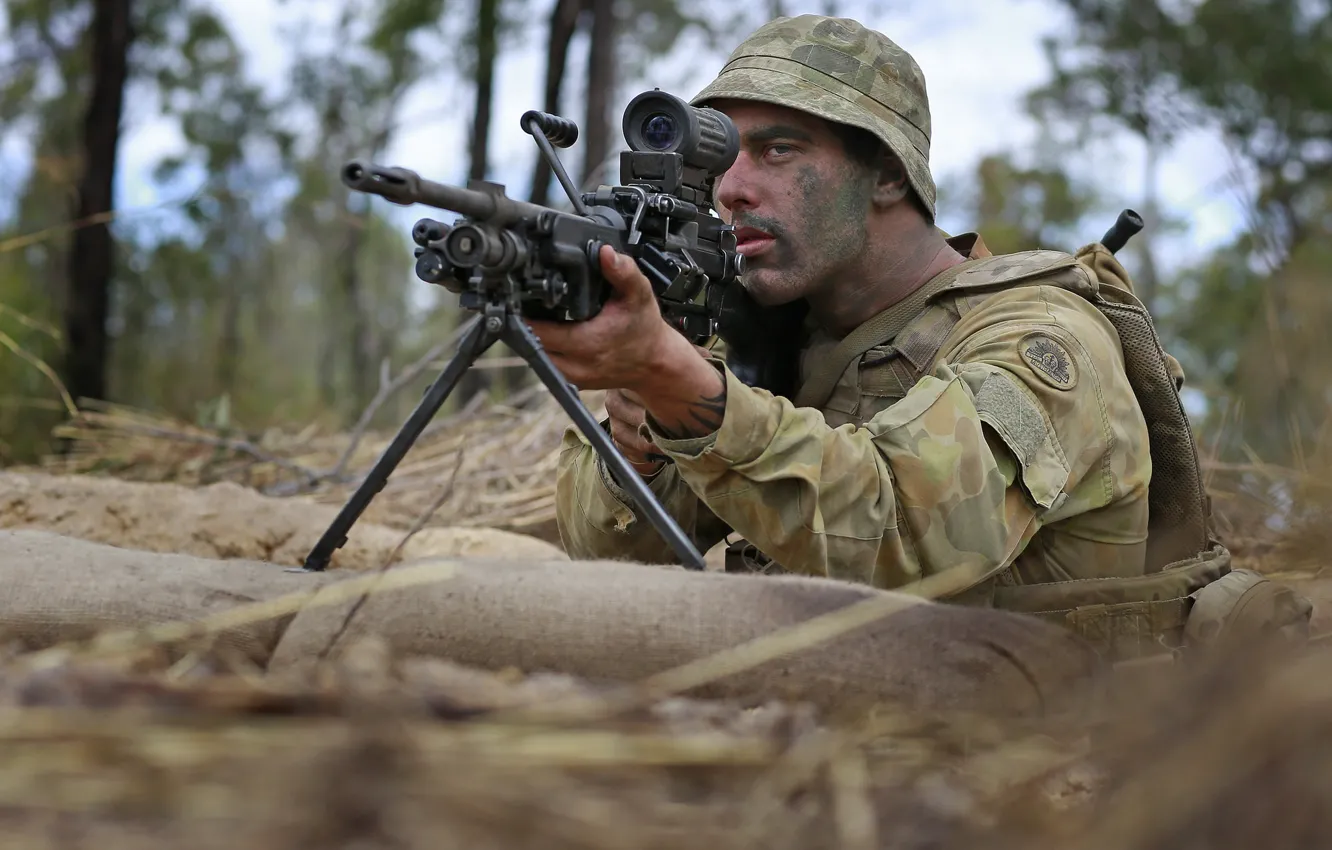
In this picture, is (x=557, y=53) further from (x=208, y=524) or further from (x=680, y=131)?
(x=680, y=131)

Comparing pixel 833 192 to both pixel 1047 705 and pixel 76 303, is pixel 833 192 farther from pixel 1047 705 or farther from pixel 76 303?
pixel 76 303

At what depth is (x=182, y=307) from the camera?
15.5 meters

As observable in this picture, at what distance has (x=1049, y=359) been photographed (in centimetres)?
262

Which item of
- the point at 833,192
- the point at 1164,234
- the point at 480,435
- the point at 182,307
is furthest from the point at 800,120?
the point at 1164,234

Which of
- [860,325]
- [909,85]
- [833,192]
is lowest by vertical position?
[860,325]

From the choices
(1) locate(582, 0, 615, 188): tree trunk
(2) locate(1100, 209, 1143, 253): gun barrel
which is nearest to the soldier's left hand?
(2) locate(1100, 209, 1143, 253): gun barrel

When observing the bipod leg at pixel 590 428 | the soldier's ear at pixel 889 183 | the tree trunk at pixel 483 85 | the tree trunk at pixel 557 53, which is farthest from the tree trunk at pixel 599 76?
the bipod leg at pixel 590 428

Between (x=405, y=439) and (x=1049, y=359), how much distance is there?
125 cm

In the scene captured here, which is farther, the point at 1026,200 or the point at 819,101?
the point at 1026,200

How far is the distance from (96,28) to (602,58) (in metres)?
3.08

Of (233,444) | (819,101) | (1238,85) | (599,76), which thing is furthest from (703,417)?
(1238,85)

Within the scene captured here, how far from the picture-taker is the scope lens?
2594mm

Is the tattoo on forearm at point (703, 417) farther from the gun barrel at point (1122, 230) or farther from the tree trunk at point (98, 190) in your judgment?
the tree trunk at point (98, 190)

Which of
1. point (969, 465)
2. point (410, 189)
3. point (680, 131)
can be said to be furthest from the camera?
point (680, 131)
